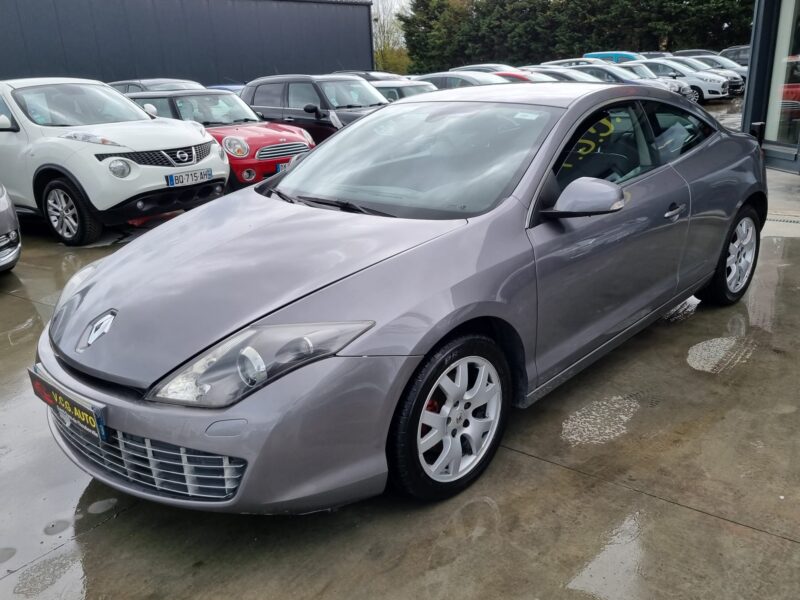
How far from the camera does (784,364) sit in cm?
371

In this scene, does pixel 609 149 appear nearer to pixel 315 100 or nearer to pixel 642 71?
pixel 315 100

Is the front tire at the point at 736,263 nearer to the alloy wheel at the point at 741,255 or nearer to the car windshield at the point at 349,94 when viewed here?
the alloy wheel at the point at 741,255

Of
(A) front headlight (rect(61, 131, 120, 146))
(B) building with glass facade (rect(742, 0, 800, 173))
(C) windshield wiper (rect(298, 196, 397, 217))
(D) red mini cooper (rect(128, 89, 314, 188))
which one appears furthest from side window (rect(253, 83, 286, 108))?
(C) windshield wiper (rect(298, 196, 397, 217))

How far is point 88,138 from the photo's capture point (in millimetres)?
6652

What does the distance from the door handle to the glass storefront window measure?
4849mm

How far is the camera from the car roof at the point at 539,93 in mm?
3254

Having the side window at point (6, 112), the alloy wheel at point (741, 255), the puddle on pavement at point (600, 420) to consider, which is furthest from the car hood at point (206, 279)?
the side window at point (6, 112)

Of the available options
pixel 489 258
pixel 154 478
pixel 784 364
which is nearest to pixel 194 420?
pixel 154 478

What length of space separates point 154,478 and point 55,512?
74cm

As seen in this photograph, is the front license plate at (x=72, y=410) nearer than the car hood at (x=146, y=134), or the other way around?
the front license plate at (x=72, y=410)

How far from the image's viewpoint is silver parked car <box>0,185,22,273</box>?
551cm

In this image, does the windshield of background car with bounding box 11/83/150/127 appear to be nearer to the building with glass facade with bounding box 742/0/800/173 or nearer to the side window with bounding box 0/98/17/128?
the side window with bounding box 0/98/17/128

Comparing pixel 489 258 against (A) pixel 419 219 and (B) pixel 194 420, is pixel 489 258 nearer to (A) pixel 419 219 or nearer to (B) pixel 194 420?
(A) pixel 419 219

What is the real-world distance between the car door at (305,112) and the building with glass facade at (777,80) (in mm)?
5557
